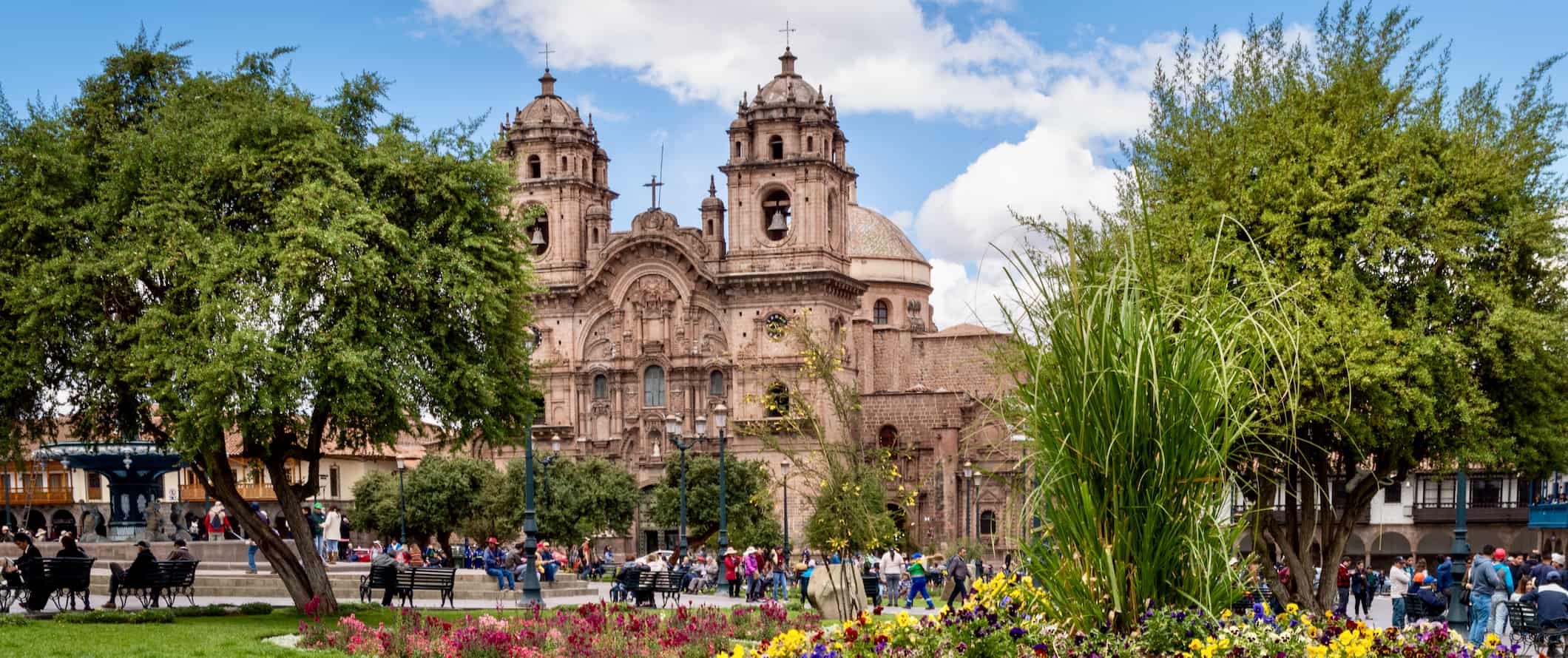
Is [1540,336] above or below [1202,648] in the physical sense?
above

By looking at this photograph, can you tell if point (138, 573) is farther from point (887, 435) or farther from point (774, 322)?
point (887, 435)

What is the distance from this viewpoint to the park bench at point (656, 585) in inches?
915

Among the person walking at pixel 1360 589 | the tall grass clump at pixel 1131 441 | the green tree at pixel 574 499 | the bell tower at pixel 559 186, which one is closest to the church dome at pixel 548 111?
the bell tower at pixel 559 186

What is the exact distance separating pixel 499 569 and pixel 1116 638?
68.6 feet

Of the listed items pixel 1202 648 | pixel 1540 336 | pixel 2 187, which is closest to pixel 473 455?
pixel 2 187

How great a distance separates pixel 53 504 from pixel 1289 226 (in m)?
63.5

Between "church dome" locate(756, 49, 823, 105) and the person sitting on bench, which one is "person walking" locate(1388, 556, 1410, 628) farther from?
"church dome" locate(756, 49, 823, 105)

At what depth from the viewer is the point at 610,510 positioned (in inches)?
2184

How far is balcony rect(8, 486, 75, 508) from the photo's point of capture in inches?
2611

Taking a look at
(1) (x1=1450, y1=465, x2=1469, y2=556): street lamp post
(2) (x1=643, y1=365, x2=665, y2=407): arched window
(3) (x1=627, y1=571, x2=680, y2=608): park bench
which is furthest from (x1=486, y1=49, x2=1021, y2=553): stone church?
(1) (x1=1450, y1=465, x2=1469, y2=556): street lamp post

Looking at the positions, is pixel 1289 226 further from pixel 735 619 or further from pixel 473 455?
pixel 473 455

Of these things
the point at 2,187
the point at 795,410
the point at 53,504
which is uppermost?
the point at 2,187

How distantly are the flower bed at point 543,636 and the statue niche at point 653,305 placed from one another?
47772 millimetres

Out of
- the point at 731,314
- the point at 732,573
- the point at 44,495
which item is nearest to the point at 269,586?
the point at 732,573
